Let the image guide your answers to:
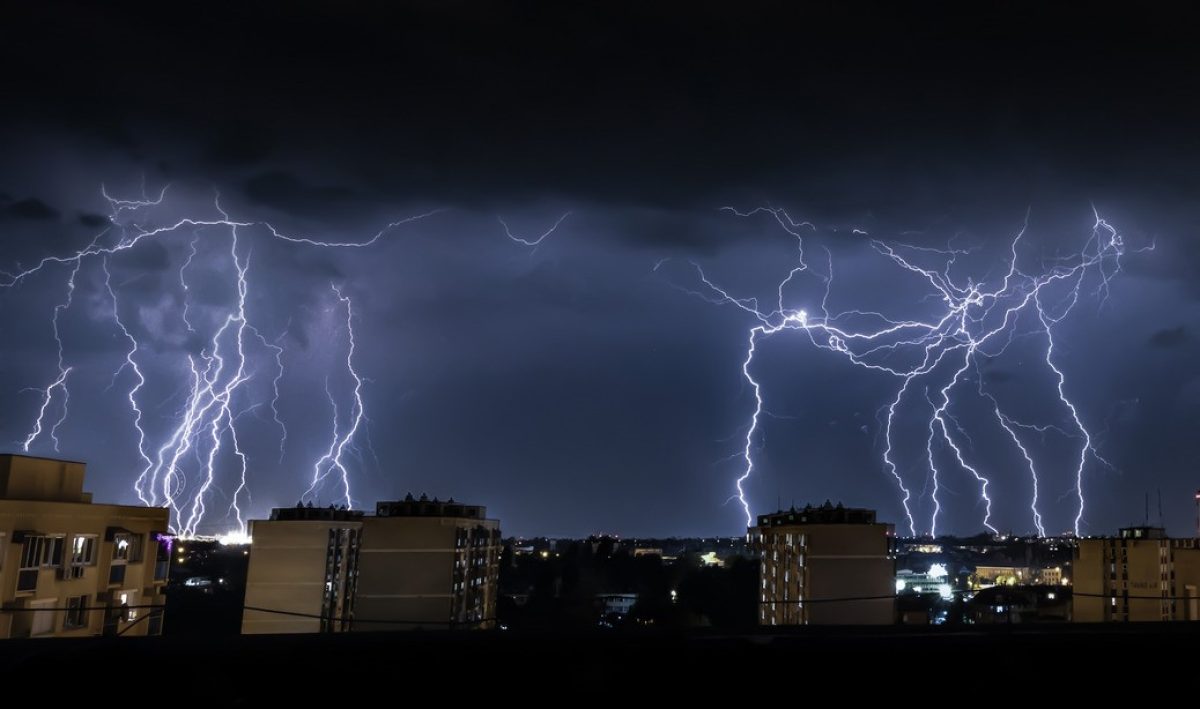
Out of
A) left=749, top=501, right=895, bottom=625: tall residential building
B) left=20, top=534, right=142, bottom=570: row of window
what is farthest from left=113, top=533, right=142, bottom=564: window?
left=749, top=501, right=895, bottom=625: tall residential building

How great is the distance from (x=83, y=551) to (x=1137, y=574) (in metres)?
34.3

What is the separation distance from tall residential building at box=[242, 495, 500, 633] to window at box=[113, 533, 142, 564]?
27.8ft

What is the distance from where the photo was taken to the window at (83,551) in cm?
1327

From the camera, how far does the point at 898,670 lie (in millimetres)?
2713

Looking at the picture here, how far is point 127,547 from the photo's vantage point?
49.0 feet

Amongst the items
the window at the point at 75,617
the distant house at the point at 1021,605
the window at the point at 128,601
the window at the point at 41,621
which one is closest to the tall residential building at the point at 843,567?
the distant house at the point at 1021,605

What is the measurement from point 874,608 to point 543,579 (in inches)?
947

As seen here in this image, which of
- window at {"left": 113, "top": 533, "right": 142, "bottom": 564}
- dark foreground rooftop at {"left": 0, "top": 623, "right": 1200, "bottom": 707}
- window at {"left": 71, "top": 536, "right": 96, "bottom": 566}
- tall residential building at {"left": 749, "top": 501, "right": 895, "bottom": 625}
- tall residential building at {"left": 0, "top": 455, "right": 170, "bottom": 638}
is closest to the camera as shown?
dark foreground rooftop at {"left": 0, "top": 623, "right": 1200, "bottom": 707}

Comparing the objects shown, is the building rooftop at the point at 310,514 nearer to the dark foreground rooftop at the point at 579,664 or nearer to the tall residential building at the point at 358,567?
the tall residential building at the point at 358,567

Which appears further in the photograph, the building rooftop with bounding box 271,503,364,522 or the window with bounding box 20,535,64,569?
the building rooftop with bounding box 271,503,364,522

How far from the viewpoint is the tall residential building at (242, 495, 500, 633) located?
24250mm

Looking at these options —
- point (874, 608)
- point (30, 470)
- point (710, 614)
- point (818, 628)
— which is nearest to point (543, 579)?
point (710, 614)

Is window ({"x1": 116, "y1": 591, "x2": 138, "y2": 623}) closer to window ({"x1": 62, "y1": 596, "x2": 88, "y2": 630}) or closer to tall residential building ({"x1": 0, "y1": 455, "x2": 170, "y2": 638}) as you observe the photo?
tall residential building ({"x1": 0, "y1": 455, "x2": 170, "y2": 638})

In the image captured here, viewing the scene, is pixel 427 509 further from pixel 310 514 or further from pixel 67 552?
pixel 67 552
